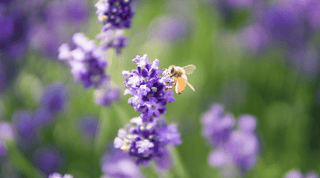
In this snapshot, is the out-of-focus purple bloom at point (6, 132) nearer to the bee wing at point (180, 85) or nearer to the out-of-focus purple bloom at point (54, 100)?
the out-of-focus purple bloom at point (54, 100)

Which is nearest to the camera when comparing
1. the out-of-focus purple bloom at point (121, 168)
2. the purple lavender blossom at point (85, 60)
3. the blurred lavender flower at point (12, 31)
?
the purple lavender blossom at point (85, 60)

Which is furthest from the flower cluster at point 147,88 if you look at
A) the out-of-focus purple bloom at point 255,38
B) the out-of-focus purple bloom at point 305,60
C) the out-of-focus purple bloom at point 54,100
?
the out-of-focus purple bloom at point 255,38

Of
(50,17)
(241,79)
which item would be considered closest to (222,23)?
(241,79)

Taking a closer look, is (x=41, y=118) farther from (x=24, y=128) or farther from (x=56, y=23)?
(x=56, y=23)

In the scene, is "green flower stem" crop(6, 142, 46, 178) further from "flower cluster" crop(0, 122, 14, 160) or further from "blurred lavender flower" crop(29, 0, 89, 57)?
"blurred lavender flower" crop(29, 0, 89, 57)

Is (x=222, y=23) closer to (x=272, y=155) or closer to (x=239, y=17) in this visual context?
(x=239, y=17)

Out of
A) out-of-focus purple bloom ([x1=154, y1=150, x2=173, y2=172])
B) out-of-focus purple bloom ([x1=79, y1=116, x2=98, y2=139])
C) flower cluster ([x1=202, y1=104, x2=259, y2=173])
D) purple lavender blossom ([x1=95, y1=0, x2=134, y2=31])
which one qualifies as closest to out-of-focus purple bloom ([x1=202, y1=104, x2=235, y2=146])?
flower cluster ([x1=202, y1=104, x2=259, y2=173])

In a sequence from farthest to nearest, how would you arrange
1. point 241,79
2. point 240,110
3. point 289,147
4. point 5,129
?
point 241,79, point 240,110, point 289,147, point 5,129
